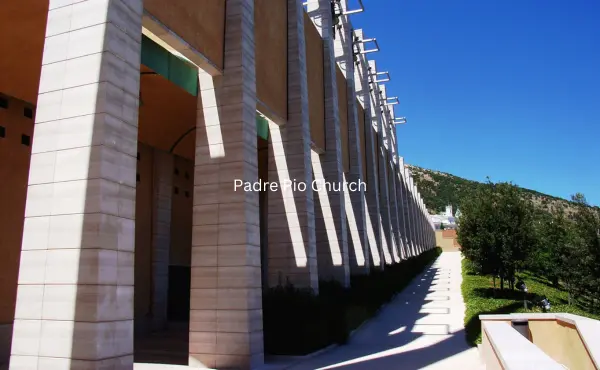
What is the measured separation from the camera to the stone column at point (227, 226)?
11.5 m

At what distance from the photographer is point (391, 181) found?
43.3 metres

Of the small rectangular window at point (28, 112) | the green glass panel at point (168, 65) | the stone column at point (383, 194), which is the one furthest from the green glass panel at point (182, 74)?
the stone column at point (383, 194)

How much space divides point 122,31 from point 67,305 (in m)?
4.60

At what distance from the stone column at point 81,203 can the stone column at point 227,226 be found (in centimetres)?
390

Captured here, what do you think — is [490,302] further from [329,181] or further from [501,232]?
[329,181]

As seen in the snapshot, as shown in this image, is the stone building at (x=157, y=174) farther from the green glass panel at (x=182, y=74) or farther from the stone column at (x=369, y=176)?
the stone column at (x=369, y=176)

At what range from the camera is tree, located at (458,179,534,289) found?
982 inches

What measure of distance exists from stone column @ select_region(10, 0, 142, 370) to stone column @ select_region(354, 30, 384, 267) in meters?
22.2

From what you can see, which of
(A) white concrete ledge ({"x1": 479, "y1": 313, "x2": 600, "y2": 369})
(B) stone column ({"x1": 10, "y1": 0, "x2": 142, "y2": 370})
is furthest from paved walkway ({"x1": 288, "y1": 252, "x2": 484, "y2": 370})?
(B) stone column ({"x1": 10, "y1": 0, "x2": 142, "y2": 370})

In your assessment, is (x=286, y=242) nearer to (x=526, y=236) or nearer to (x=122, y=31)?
(x=122, y=31)

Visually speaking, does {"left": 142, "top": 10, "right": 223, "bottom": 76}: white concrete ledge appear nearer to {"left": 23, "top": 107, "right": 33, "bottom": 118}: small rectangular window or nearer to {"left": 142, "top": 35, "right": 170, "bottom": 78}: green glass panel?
{"left": 142, "top": 35, "right": 170, "bottom": 78}: green glass panel

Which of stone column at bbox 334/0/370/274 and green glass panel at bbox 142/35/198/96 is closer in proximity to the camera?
green glass panel at bbox 142/35/198/96

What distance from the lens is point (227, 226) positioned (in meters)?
12.0

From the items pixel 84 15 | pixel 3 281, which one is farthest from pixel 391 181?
pixel 84 15
